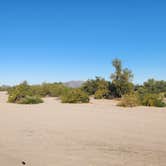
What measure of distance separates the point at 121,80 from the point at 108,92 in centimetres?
257

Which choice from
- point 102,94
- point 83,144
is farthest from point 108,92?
point 83,144

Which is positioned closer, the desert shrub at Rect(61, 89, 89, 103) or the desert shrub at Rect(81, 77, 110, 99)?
the desert shrub at Rect(61, 89, 89, 103)

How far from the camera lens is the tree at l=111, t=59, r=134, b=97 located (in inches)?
1376

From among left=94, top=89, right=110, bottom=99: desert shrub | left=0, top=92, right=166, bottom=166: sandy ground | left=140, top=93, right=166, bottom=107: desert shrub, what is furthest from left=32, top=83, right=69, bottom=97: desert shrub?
left=0, top=92, right=166, bottom=166: sandy ground

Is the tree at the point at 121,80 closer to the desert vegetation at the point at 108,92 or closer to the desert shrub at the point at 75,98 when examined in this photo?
the desert vegetation at the point at 108,92

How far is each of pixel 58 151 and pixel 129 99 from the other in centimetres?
1616

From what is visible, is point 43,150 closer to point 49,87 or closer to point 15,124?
point 15,124

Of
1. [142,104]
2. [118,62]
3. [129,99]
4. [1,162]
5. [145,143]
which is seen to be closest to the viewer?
[1,162]

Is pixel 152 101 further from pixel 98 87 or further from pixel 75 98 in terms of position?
pixel 98 87

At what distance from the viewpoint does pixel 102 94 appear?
35.5 meters

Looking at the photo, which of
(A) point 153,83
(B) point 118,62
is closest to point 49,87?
(B) point 118,62

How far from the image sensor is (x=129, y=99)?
2320 cm

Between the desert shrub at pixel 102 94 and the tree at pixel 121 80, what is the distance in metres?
1.33

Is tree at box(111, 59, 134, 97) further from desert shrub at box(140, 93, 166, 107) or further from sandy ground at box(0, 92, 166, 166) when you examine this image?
sandy ground at box(0, 92, 166, 166)
